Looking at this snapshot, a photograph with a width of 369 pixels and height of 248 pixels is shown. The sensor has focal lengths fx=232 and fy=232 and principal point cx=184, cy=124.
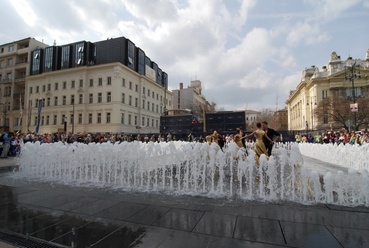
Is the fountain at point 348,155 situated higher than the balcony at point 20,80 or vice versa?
the balcony at point 20,80

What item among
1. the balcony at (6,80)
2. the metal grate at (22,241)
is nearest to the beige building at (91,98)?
the balcony at (6,80)

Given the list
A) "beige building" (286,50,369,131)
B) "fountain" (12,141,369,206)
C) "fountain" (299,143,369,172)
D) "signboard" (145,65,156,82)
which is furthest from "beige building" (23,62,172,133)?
"beige building" (286,50,369,131)

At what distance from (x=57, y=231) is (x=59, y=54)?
59358 mm

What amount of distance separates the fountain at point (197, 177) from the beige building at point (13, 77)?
2334 inches

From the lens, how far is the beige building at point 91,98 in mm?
48188

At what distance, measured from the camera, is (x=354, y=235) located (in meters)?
3.57

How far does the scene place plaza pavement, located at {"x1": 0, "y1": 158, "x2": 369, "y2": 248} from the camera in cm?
337

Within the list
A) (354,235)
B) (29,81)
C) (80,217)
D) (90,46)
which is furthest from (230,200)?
(29,81)

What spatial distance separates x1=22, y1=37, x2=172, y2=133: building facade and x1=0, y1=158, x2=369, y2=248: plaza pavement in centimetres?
4377

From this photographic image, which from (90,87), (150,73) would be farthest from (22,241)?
(150,73)

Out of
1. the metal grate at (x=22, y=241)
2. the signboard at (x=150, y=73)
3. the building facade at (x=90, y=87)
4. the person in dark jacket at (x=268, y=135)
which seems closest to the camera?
the metal grate at (x=22, y=241)

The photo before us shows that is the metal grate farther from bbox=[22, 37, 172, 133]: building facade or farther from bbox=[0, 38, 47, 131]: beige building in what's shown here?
bbox=[0, 38, 47, 131]: beige building

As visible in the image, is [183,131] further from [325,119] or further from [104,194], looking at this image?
[325,119]

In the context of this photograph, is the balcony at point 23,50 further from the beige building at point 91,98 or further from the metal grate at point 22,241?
the metal grate at point 22,241
